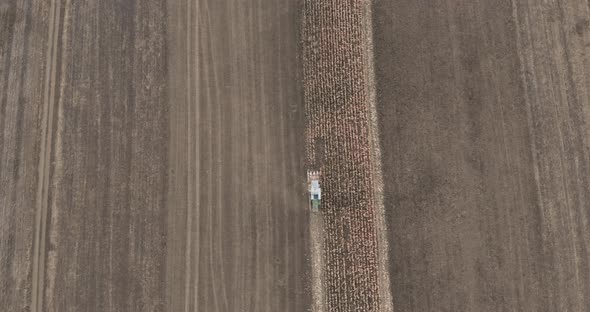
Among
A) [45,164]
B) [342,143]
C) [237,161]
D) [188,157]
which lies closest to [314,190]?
[342,143]

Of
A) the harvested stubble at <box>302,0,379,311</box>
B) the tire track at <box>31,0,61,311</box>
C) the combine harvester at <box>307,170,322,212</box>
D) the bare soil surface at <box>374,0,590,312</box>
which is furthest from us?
the tire track at <box>31,0,61,311</box>

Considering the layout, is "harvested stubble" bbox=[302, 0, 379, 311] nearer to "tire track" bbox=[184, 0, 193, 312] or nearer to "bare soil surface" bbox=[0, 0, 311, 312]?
"bare soil surface" bbox=[0, 0, 311, 312]

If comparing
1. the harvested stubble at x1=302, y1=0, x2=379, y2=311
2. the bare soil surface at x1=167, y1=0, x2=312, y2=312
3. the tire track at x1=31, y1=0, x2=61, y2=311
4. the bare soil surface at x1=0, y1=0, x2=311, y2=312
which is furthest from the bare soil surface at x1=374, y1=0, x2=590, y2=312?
the tire track at x1=31, y1=0, x2=61, y2=311

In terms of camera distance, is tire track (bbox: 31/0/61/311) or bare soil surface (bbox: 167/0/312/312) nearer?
bare soil surface (bbox: 167/0/312/312)

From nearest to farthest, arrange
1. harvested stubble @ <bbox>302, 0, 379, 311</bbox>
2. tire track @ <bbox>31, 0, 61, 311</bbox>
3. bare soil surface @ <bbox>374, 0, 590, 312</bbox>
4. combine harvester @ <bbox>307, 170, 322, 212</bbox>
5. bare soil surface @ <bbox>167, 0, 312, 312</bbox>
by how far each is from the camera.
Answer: bare soil surface @ <bbox>374, 0, 590, 312</bbox>, harvested stubble @ <bbox>302, 0, 379, 311</bbox>, bare soil surface @ <bbox>167, 0, 312, 312</bbox>, combine harvester @ <bbox>307, 170, 322, 212</bbox>, tire track @ <bbox>31, 0, 61, 311</bbox>

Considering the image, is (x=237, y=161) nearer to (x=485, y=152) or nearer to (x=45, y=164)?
(x=45, y=164)

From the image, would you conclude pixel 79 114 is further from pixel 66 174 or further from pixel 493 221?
pixel 493 221
